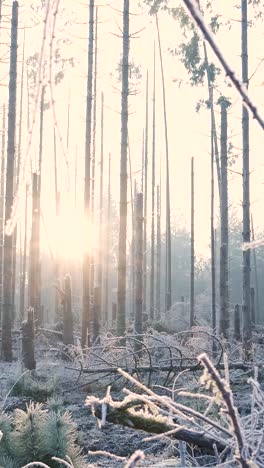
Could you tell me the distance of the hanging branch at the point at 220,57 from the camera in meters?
0.72

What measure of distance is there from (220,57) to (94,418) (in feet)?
18.4

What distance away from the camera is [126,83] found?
1190cm

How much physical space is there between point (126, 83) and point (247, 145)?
2.88m

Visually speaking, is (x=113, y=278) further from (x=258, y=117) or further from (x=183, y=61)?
(x=258, y=117)

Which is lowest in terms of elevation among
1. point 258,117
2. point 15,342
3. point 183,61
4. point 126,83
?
point 15,342

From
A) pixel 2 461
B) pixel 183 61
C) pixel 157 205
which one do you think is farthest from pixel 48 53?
pixel 157 205

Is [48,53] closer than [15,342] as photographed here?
Yes

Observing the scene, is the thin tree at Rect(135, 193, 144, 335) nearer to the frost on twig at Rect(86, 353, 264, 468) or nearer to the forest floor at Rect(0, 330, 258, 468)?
the forest floor at Rect(0, 330, 258, 468)

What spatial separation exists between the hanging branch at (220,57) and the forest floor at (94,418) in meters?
2.46

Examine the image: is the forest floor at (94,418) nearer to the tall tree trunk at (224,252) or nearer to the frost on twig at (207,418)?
the frost on twig at (207,418)

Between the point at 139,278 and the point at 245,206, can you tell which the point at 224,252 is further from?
the point at 139,278

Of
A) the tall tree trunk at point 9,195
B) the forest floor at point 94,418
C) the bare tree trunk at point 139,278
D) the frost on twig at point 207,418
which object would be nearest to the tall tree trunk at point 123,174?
the bare tree trunk at point 139,278

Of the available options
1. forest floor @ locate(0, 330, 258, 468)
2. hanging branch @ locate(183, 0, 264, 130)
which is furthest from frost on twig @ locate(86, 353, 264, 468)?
forest floor @ locate(0, 330, 258, 468)

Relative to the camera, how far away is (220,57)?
0.79 metres
